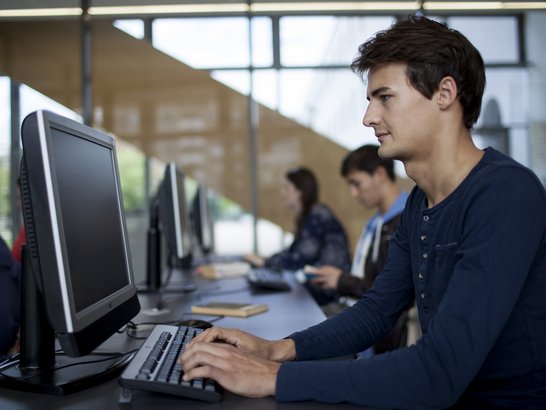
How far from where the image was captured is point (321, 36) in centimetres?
573

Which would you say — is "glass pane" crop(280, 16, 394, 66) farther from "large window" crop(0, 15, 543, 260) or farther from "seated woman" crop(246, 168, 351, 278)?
"seated woman" crop(246, 168, 351, 278)

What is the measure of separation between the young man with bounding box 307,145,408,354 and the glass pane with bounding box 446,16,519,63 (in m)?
3.27

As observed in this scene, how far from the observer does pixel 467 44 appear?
119 cm

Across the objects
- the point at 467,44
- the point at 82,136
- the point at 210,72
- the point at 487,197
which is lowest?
the point at 487,197

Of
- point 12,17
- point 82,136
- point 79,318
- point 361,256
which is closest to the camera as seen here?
point 79,318

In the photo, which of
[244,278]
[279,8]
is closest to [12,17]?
[279,8]

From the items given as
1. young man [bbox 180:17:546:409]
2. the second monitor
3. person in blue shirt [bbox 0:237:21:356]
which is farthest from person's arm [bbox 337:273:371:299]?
person in blue shirt [bbox 0:237:21:356]

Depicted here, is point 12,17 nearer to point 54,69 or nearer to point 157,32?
point 54,69

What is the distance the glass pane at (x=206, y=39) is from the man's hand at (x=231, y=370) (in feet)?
16.5

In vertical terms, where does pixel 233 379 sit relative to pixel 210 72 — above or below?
below

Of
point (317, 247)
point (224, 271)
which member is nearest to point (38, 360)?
point (224, 271)

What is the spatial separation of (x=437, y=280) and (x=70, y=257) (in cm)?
71

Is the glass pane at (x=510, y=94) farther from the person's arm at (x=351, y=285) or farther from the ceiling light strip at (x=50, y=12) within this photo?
the ceiling light strip at (x=50, y=12)

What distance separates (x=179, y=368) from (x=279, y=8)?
17.0ft
